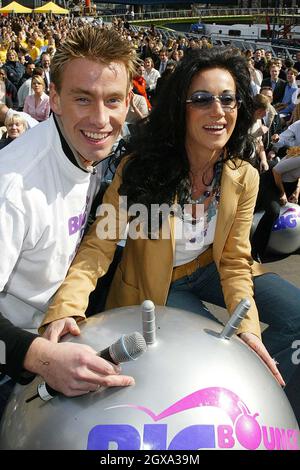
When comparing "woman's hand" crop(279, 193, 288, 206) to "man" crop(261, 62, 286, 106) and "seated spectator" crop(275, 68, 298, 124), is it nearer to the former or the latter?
"seated spectator" crop(275, 68, 298, 124)

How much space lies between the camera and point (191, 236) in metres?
2.18

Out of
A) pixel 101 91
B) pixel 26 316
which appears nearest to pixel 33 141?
pixel 101 91

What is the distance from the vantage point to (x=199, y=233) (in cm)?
219

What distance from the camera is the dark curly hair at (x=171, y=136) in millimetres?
2047

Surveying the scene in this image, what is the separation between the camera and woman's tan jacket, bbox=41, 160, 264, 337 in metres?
1.95

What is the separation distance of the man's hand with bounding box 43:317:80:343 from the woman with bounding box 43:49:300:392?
0.29 m

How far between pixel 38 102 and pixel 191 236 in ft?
21.5

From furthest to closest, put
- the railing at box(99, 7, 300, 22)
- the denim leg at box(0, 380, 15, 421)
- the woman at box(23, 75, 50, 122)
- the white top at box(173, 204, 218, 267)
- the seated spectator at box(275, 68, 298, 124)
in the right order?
the railing at box(99, 7, 300, 22), the seated spectator at box(275, 68, 298, 124), the woman at box(23, 75, 50, 122), the white top at box(173, 204, 218, 267), the denim leg at box(0, 380, 15, 421)

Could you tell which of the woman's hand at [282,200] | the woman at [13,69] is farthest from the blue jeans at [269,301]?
the woman at [13,69]

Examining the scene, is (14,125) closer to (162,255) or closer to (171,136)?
(171,136)

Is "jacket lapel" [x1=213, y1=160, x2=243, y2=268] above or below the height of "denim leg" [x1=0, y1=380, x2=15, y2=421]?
above

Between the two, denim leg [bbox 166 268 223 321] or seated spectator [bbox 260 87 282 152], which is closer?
denim leg [bbox 166 268 223 321]

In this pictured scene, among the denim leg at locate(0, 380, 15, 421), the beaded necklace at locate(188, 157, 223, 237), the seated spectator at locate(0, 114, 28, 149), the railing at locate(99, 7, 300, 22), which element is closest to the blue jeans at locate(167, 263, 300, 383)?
the beaded necklace at locate(188, 157, 223, 237)

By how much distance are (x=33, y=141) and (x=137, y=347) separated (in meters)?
0.77
